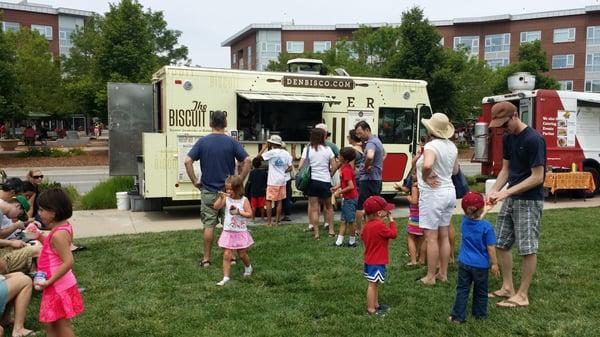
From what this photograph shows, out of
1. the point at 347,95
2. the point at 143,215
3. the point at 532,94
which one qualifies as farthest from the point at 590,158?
the point at 143,215

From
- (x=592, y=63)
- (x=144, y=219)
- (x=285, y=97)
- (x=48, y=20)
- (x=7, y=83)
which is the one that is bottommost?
(x=144, y=219)

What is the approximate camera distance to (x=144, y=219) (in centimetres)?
984

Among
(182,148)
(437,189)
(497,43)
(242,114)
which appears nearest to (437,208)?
(437,189)

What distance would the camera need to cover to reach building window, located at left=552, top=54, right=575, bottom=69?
53531mm

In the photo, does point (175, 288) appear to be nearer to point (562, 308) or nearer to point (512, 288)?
point (512, 288)

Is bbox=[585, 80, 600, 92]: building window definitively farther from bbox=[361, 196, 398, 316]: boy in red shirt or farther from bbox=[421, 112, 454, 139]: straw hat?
bbox=[361, 196, 398, 316]: boy in red shirt

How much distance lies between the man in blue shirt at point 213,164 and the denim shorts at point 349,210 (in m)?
1.63

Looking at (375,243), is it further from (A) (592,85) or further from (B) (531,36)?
(B) (531,36)

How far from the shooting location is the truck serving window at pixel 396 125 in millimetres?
11156

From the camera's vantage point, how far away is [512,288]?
16.3 feet

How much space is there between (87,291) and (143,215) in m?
4.98

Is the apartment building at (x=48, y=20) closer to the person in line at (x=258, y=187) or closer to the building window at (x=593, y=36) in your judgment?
the building window at (x=593, y=36)

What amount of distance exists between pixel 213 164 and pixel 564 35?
56.7 m

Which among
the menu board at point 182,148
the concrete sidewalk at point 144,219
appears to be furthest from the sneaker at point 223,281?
the menu board at point 182,148
